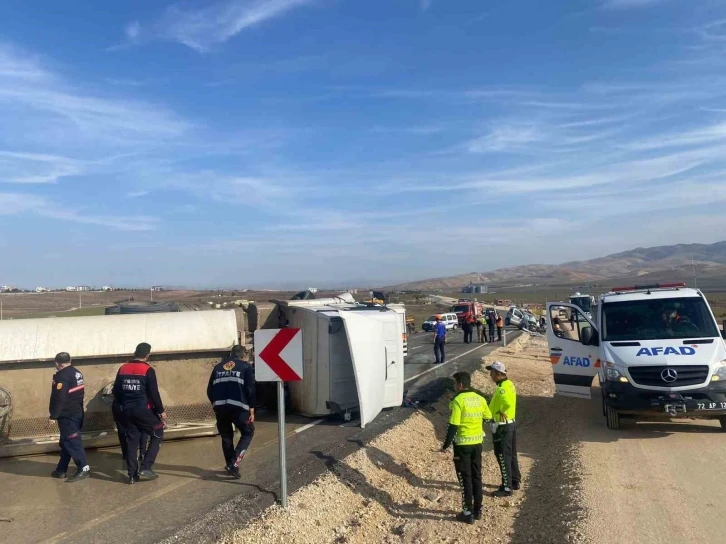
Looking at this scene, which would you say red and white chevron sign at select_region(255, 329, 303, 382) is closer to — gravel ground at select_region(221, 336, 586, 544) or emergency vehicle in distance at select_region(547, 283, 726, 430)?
gravel ground at select_region(221, 336, 586, 544)

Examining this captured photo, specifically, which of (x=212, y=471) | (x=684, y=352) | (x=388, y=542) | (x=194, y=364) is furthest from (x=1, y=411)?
(x=684, y=352)

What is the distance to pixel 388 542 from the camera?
5.72 meters

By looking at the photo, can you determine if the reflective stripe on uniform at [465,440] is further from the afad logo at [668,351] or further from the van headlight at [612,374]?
the afad logo at [668,351]

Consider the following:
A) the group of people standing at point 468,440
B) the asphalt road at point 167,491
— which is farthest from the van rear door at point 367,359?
the group of people standing at point 468,440

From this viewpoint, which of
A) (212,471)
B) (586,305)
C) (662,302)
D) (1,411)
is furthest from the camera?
(586,305)

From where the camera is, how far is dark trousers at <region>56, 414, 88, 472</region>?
23.9 ft

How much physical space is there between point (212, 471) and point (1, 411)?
3502mm

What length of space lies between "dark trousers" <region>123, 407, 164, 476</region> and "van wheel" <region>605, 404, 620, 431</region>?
7.17 meters

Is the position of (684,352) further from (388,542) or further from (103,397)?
(103,397)

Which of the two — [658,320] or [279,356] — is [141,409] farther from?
[658,320]

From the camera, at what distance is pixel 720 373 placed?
9000 millimetres

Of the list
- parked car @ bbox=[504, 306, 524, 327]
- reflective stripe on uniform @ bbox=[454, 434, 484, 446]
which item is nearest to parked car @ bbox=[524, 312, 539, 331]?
parked car @ bbox=[504, 306, 524, 327]

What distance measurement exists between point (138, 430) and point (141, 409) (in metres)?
0.29

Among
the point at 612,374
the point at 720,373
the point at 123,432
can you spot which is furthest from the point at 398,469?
the point at 720,373
